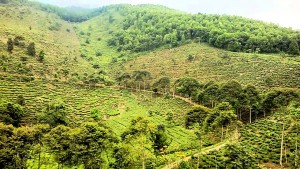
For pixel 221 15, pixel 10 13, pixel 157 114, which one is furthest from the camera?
pixel 221 15

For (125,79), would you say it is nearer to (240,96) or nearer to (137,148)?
(240,96)

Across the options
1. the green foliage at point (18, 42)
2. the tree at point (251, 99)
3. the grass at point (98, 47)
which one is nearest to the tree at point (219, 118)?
the tree at point (251, 99)

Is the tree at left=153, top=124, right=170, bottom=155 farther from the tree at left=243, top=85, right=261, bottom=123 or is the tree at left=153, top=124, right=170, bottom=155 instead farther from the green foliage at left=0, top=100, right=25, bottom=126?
the green foliage at left=0, top=100, right=25, bottom=126

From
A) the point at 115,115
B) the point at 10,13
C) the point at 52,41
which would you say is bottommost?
the point at 115,115

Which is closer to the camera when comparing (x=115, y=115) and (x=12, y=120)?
(x=12, y=120)

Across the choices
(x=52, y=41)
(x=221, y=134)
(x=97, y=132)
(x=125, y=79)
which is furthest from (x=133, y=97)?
(x=52, y=41)

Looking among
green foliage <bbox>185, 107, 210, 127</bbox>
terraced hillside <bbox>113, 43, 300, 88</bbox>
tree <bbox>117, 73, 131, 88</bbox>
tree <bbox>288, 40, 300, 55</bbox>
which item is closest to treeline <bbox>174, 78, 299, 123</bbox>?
green foliage <bbox>185, 107, 210, 127</bbox>

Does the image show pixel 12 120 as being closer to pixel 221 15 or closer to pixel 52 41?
pixel 52 41
